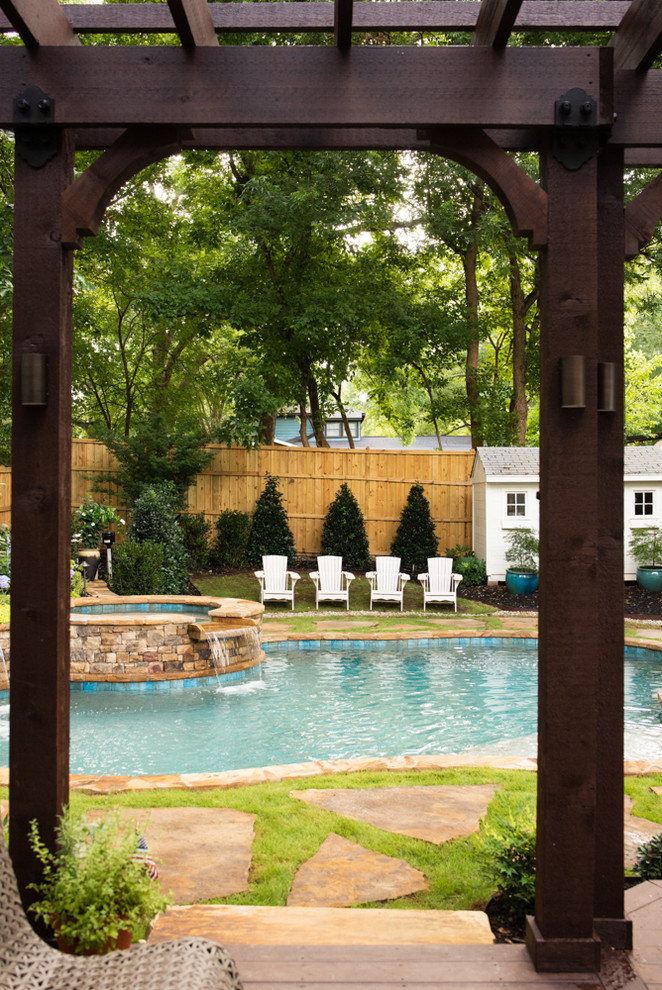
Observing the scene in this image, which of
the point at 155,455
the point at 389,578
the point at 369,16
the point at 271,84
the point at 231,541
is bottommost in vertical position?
the point at 389,578

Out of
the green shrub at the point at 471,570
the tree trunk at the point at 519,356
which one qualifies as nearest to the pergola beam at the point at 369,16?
the green shrub at the point at 471,570

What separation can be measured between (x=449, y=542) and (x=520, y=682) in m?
6.40

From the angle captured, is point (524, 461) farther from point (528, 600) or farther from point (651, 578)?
point (651, 578)

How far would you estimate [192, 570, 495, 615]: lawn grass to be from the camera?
11.3 metres

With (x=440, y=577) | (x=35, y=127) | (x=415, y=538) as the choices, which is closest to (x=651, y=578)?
(x=440, y=577)

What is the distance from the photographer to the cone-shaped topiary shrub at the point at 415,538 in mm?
13258

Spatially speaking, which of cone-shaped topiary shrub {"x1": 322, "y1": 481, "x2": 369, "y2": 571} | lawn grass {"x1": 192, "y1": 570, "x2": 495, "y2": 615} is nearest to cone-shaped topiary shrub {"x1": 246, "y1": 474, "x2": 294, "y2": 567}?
lawn grass {"x1": 192, "y1": 570, "x2": 495, "y2": 615}

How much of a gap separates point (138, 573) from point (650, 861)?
813 cm

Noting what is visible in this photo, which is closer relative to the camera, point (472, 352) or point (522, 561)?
point (522, 561)

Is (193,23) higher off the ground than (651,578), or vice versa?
(193,23)

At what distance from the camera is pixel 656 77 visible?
2586 millimetres

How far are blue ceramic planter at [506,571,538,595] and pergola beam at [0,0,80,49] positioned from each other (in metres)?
10.6

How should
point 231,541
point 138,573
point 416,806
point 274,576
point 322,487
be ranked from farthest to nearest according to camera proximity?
1. point 322,487
2. point 231,541
3. point 274,576
4. point 138,573
5. point 416,806

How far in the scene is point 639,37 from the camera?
8.10ft
